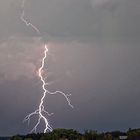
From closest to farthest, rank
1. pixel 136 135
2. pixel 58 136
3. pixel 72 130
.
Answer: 1. pixel 136 135
2. pixel 58 136
3. pixel 72 130

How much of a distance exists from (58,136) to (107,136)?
12459 millimetres

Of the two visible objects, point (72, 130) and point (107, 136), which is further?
point (72, 130)

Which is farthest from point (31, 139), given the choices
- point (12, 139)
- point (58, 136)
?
point (58, 136)

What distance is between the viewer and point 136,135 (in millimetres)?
121438

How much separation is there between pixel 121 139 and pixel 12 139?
26.7 meters

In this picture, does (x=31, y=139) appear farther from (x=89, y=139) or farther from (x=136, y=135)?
(x=136, y=135)

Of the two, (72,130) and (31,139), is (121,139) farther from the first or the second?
(31,139)

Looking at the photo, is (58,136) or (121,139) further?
(121,139)

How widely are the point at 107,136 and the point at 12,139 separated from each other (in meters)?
29.3

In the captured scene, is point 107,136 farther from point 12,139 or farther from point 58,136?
point 12,139

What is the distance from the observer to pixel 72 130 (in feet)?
458

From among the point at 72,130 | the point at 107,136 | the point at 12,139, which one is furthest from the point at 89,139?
the point at 12,139

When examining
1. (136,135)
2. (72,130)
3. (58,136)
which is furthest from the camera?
(72,130)

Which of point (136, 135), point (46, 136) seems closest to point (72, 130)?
point (46, 136)
